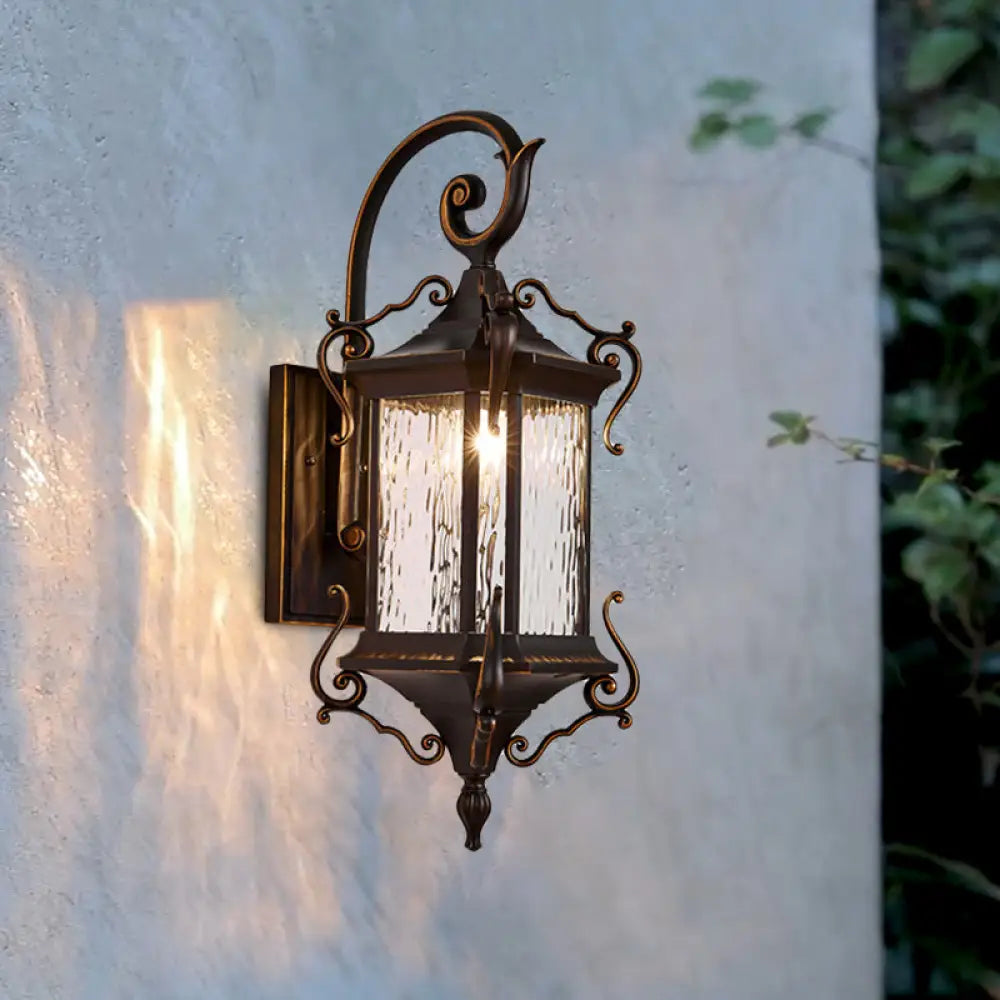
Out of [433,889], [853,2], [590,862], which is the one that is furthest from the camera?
[853,2]

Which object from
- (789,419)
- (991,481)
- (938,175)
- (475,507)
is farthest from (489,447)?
(938,175)

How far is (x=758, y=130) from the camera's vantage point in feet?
6.91

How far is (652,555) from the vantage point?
183 cm

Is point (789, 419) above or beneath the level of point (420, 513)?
above

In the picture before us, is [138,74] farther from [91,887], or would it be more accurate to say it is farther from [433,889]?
[433,889]

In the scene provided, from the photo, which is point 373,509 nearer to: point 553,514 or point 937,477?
point 553,514

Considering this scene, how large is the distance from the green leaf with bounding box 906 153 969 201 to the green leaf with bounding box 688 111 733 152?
1.75 feet

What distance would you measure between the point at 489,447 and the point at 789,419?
86cm

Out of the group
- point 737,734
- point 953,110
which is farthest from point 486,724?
point 953,110

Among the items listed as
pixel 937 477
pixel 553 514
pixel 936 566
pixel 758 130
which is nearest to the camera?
pixel 553 514

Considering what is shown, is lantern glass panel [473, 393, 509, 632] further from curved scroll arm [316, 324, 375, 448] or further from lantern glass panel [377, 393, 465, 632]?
curved scroll arm [316, 324, 375, 448]

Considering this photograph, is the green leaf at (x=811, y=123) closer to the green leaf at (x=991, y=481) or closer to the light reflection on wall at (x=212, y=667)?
the green leaf at (x=991, y=481)

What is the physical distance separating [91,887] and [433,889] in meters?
0.42

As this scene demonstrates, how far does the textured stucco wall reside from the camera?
1.21 metres
